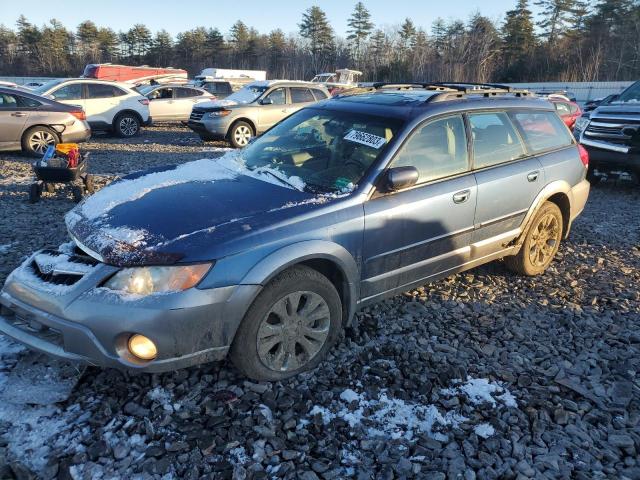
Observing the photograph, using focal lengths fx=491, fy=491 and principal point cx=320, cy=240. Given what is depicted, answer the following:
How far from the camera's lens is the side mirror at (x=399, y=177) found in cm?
330

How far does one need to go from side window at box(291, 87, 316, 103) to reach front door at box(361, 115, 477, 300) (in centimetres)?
1042

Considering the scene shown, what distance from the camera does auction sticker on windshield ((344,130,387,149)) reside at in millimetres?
3580

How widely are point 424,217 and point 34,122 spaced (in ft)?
31.6

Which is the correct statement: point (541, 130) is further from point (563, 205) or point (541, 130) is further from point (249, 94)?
point (249, 94)

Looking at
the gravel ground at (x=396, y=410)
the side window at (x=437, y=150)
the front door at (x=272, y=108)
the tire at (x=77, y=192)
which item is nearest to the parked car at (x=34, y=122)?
the tire at (x=77, y=192)

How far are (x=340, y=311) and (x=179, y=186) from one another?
4.58 feet

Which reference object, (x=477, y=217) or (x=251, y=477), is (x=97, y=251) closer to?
(x=251, y=477)

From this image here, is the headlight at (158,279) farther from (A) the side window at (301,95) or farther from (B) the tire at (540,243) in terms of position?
(A) the side window at (301,95)

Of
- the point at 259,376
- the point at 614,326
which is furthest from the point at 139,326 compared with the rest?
the point at 614,326

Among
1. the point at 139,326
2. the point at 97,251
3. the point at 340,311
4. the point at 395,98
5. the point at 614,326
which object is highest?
the point at 395,98

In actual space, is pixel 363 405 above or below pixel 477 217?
below

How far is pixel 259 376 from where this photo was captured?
2.92m

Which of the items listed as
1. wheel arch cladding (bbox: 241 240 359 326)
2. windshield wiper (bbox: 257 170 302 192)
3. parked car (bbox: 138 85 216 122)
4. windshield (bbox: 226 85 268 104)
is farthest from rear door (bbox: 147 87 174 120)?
wheel arch cladding (bbox: 241 240 359 326)

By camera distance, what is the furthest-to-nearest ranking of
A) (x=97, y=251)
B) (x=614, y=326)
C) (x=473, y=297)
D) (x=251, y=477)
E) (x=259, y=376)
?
1. (x=473, y=297)
2. (x=614, y=326)
3. (x=259, y=376)
4. (x=97, y=251)
5. (x=251, y=477)
